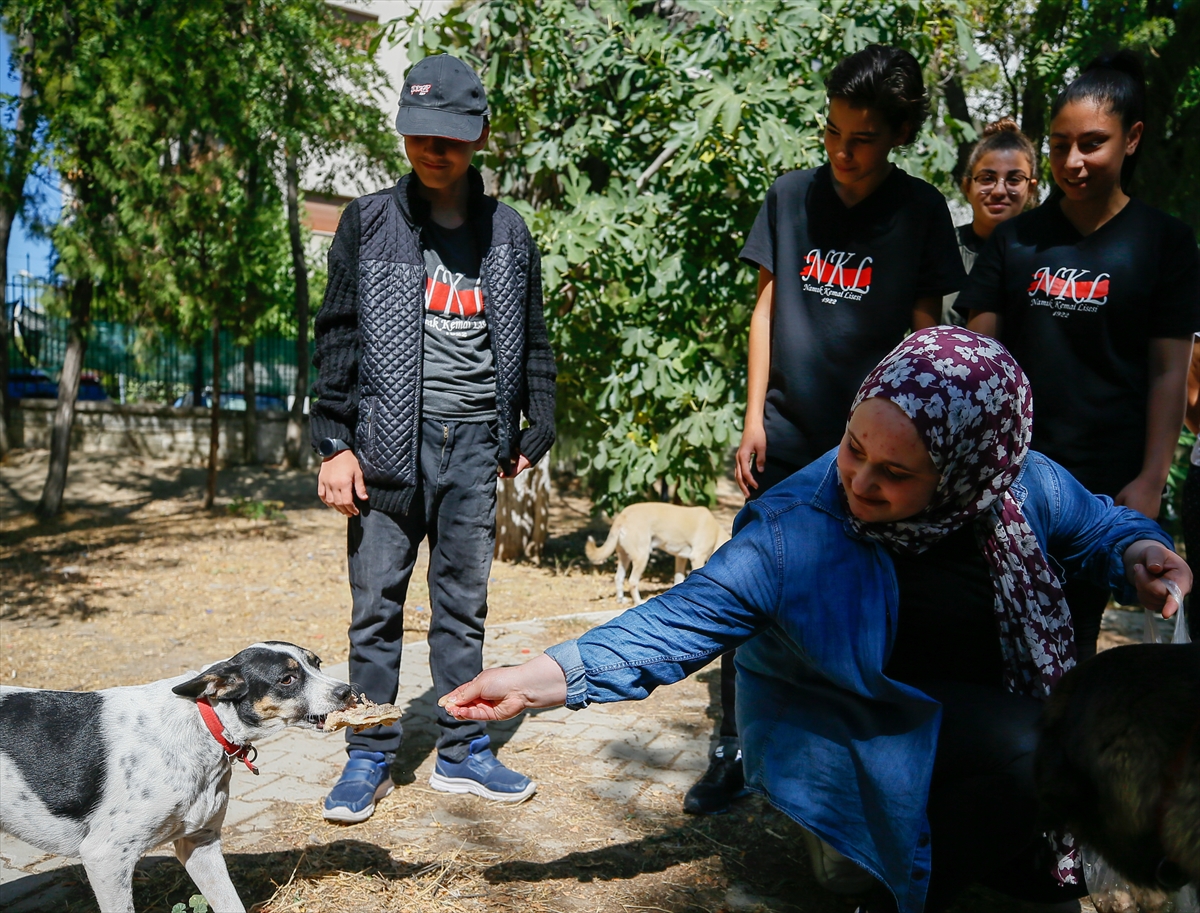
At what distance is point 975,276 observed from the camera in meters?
3.17

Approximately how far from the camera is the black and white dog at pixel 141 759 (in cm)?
237

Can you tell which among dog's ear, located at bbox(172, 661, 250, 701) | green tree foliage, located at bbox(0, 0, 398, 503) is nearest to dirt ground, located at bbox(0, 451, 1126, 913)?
dog's ear, located at bbox(172, 661, 250, 701)

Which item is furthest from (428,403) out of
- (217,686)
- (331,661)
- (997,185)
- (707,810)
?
(331,661)

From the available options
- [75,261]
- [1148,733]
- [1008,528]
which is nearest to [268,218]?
[75,261]

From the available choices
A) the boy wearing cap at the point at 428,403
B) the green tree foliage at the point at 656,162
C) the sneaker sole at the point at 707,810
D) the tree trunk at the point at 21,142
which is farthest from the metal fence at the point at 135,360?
the sneaker sole at the point at 707,810

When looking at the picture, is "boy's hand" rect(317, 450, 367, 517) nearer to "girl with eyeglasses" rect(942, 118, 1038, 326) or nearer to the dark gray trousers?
the dark gray trousers

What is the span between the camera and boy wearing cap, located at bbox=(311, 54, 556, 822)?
3.23 metres

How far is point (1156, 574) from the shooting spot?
230 centimetres

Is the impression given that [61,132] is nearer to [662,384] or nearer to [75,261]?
[75,261]

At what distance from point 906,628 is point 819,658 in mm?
306

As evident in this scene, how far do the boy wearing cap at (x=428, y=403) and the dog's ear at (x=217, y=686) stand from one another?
0.74m

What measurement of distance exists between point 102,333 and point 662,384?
1082 centimetres

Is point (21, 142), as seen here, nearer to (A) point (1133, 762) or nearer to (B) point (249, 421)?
(B) point (249, 421)

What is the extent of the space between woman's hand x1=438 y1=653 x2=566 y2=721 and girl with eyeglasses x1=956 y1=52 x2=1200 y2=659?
157cm
